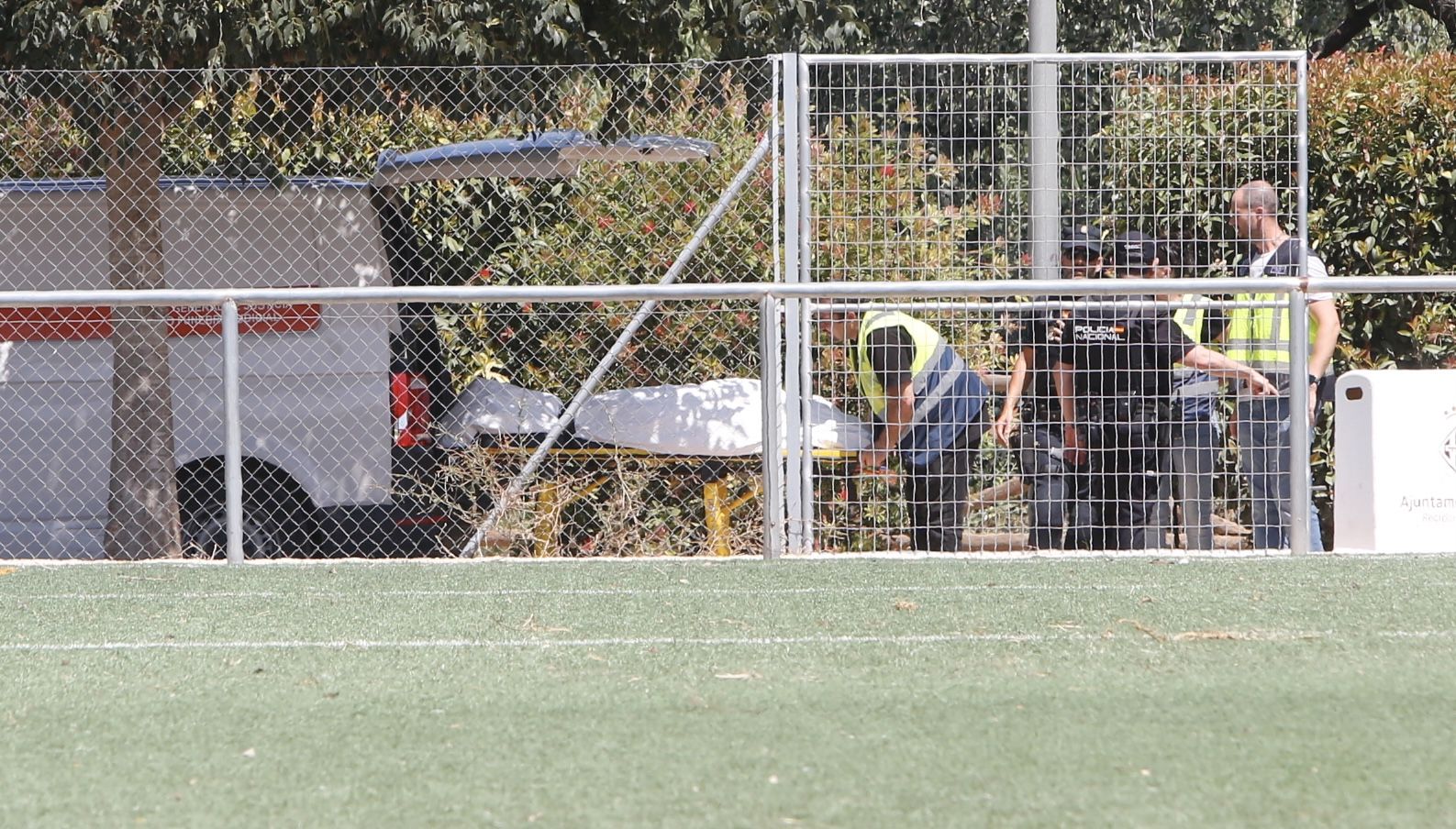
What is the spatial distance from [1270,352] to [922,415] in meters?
1.68

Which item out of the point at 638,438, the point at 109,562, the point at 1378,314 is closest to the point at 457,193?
the point at 638,438

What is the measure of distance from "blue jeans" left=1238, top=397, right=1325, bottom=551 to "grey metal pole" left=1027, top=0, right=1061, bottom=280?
1209 millimetres

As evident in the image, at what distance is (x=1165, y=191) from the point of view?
28.7ft

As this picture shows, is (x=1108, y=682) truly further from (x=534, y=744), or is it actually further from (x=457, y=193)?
(x=457, y=193)

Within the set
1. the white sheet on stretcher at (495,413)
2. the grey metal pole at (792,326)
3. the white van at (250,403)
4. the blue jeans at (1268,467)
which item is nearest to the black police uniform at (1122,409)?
the blue jeans at (1268,467)

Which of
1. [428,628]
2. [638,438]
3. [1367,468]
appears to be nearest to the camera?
[428,628]

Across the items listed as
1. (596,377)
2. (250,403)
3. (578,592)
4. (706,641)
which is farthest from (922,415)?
(250,403)

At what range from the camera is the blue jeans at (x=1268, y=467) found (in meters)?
7.69

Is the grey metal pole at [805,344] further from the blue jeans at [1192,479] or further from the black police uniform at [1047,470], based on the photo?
the blue jeans at [1192,479]

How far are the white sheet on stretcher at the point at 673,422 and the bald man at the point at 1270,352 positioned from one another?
2.36 m

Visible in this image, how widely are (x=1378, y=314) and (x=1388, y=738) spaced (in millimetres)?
5686

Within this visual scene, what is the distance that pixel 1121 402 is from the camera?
779 centimetres

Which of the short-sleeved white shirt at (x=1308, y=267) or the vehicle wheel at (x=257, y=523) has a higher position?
the short-sleeved white shirt at (x=1308, y=267)

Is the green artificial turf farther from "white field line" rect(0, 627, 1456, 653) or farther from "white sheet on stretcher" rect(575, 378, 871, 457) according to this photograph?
"white sheet on stretcher" rect(575, 378, 871, 457)
